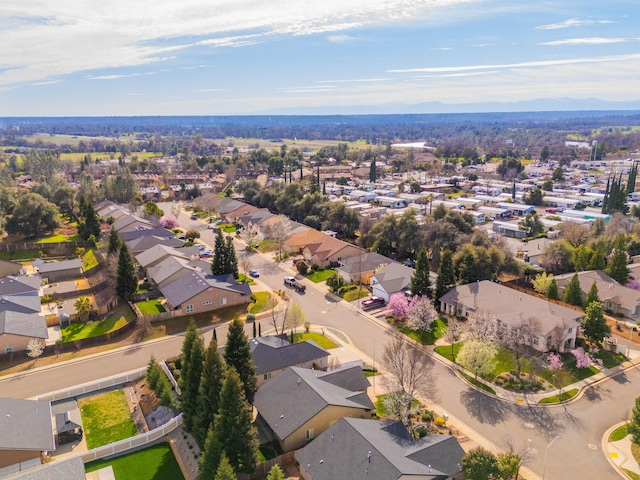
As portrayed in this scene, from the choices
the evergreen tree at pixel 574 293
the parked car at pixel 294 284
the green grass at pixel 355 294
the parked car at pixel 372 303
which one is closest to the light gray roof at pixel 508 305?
the evergreen tree at pixel 574 293

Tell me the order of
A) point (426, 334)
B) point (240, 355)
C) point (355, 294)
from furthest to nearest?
point (355, 294)
point (426, 334)
point (240, 355)

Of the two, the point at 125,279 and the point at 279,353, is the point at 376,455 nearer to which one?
the point at 279,353

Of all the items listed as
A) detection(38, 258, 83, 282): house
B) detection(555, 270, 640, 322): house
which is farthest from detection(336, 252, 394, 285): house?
detection(38, 258, 83, 282): house

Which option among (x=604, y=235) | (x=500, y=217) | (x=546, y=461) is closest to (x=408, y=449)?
(x=546, y=461)

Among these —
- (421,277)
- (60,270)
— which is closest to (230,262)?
(421,277)

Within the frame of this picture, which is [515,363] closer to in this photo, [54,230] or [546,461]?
[546,461]

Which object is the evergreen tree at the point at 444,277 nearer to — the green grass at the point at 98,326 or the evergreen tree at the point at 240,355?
the evergreen tree at the point at 240,355

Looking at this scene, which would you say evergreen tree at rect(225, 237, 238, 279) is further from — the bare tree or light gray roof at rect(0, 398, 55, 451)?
light gray roof at rect(0, 398, 55, 451)
